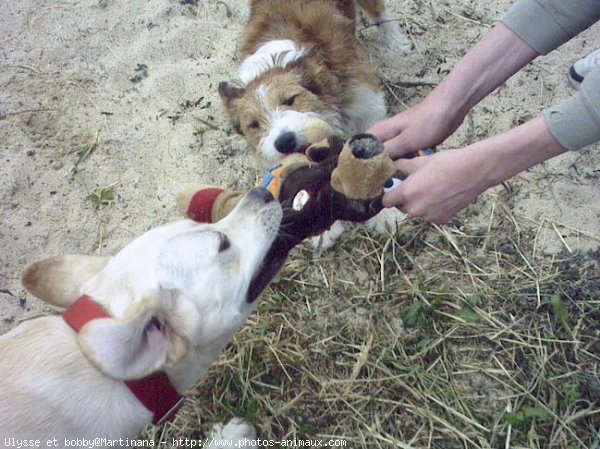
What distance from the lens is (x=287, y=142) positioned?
8.57 ft

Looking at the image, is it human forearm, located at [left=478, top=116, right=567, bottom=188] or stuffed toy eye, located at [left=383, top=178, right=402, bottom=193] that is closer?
human forearm, located at [left=478, top=116, right=567, bottom=188]

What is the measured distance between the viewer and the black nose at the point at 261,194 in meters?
1.90

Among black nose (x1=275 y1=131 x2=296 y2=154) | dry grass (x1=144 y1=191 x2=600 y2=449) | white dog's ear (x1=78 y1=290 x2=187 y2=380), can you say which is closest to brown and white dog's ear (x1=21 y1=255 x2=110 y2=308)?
white dog's ear (x1=78 y1=290 x2=187 y2=380)

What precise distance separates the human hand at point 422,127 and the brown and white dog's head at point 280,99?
0.62 meters

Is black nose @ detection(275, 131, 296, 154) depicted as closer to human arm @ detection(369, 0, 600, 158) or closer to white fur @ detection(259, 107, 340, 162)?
white fur @ detection(259, 107, 340, 162)

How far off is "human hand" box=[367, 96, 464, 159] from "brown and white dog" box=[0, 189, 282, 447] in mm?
545

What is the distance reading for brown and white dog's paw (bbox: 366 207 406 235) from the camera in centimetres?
272

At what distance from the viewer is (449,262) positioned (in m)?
2.56

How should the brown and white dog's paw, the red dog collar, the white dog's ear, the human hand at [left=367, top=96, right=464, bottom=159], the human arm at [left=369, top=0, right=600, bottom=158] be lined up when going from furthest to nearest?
the brown and white dog's paw → the human hand at [left=367, top=96, right=464, bottom=159] → the human arm at [left=369, top=0, right=600, bottom=158] → the red dog collar → the white dog's ear

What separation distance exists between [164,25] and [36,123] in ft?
3.37

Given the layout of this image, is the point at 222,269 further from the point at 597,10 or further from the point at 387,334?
the point at 597,10

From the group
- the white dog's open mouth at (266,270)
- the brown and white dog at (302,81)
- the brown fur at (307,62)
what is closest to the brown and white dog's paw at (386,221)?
the brown and white dog at (302,81)

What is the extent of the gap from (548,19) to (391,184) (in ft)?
2.63

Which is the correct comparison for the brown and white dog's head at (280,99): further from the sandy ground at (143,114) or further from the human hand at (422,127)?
the human hand at (422,127)
